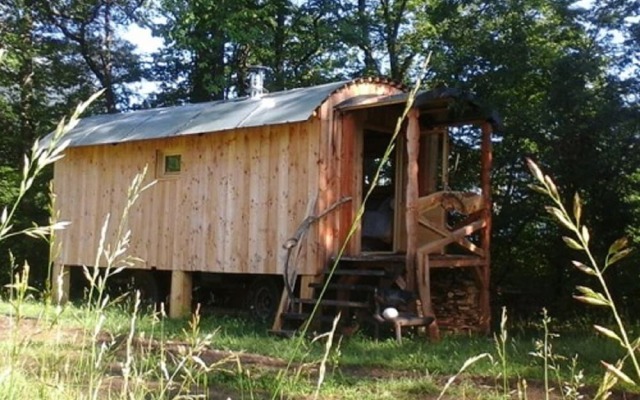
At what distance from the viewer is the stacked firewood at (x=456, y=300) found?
35.1 ft

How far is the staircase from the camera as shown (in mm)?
9133

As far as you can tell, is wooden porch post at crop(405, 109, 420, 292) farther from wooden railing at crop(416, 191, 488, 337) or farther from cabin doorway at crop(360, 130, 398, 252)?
cabin doorway at crop(360, 130, 398, 252)

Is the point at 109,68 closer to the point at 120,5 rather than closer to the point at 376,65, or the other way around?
the point at 120,5

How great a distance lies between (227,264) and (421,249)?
10.4 feet

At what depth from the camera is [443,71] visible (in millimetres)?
12695

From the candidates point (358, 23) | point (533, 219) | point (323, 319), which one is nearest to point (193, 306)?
point (323, 319)

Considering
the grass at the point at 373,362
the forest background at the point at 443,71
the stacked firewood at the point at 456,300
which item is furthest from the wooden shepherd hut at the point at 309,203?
the forest background at the point at 443,71

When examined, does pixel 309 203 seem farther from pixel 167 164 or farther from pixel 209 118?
pixel 167 164

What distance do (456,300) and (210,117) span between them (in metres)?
4.55

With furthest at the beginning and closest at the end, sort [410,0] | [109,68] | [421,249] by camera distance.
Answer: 1. [109,68]
2. [410,0]
3. [421,249]

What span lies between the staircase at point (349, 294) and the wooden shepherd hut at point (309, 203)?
0.09ft

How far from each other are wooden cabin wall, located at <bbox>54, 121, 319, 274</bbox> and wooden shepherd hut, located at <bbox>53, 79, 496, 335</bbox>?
23 millimetres

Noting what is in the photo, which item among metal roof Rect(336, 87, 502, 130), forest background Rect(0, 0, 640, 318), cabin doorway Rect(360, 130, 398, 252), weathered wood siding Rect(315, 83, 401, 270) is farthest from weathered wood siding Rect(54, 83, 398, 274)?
forest background Rect(0, 0, 640, 318)

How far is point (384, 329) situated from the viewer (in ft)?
31.8
